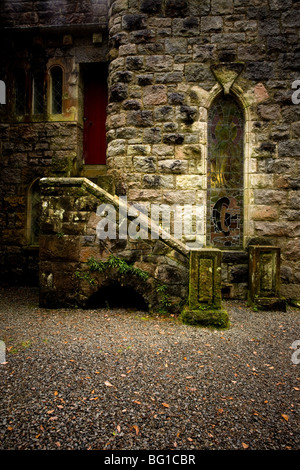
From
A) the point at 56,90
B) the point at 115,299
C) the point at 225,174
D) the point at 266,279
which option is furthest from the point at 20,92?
the point at 266,279

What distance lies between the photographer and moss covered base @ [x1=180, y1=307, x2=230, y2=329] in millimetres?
3643

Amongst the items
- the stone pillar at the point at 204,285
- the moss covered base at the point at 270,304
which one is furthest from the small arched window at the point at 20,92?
the moss covered base at the point at 270,304

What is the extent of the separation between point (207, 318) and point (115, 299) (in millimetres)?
1530

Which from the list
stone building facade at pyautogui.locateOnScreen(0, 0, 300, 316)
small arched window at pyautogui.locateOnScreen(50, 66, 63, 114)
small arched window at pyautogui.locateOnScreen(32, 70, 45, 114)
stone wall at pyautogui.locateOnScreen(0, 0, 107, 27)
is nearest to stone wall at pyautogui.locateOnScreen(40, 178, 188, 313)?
stone building facade at pyautogui.locateOnScreen(0, 0, 300, 316)

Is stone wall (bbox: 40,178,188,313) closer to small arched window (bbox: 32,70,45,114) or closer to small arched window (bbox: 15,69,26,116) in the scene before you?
small arched window (bbox: 32,70,45,114)

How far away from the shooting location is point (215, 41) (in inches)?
202

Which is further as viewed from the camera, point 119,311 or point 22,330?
point 119,311

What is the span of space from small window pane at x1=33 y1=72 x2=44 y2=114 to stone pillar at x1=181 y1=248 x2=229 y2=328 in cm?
542

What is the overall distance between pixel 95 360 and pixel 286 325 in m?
2.69

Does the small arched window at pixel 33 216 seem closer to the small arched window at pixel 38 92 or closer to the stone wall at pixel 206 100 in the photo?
the small arched window at pixel 38 92

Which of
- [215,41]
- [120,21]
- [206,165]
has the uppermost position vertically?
[120,21]
